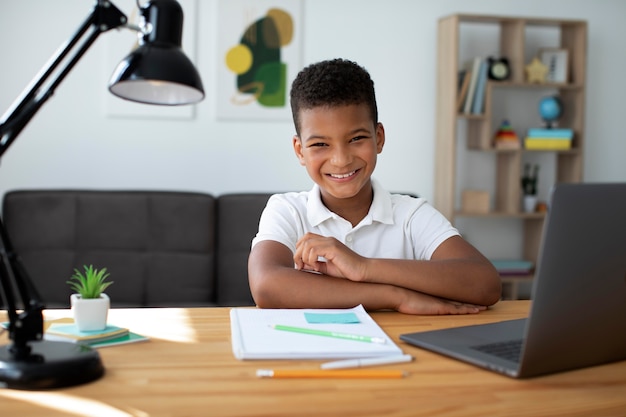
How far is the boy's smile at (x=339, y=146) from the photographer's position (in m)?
1.70

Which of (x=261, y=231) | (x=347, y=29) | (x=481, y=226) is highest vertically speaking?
(x=347, y=29)

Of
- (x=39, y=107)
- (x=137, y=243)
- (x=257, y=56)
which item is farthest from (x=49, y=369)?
(x=257, y=56)

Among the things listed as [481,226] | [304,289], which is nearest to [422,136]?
[481,226]

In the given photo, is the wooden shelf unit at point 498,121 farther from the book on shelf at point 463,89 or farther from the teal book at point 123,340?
the teal book at point 123,340

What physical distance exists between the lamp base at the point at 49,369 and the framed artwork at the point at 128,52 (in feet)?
9.54

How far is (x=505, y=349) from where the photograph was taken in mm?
1082

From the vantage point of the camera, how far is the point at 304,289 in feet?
4.76

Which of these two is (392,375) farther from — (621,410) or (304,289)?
(304,289)

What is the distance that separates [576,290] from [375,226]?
0.97 metres

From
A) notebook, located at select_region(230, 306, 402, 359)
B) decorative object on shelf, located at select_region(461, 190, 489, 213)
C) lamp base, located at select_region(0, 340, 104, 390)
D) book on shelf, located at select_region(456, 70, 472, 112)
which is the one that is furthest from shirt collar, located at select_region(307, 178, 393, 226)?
decorative object on shelf, located at select_region(461, 190, 489, 213)

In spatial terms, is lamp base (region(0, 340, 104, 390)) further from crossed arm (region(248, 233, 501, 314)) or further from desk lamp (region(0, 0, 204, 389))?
crossed arm (region(248, 233, 501, 314))

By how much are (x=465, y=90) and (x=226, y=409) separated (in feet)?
11.3

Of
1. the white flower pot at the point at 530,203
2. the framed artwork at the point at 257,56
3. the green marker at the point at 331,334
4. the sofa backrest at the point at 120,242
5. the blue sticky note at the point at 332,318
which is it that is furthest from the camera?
the white flower pot at the point at 530,203

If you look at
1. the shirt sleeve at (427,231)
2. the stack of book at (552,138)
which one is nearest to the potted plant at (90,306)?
the shirt sleeve at (427,231)
